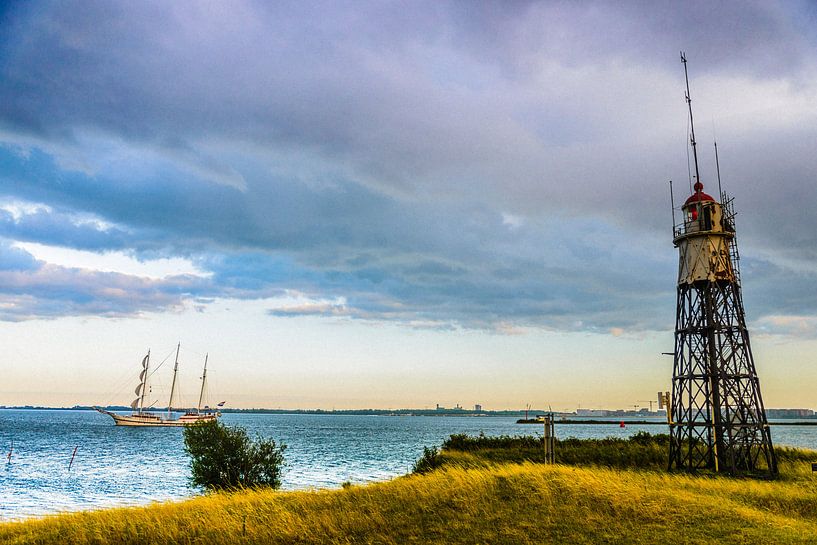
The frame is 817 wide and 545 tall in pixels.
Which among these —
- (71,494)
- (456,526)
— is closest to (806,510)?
(456,526)

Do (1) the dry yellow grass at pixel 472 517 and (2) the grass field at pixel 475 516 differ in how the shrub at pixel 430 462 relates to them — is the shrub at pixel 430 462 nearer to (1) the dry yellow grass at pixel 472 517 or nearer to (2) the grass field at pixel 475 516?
(2) the grass field at pixel 475 516

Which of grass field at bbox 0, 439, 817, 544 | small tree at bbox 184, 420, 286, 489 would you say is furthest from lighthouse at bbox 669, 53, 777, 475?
small tree at bbox 184, 420, 286, 489

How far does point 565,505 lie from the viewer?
55.5ft

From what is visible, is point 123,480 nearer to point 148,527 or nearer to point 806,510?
point 148,527

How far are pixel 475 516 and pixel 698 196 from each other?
23.3 meters

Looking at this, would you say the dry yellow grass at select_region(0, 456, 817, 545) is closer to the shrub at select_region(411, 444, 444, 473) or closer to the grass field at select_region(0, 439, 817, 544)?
the grass field at select_region(0, 439, 817, 544)

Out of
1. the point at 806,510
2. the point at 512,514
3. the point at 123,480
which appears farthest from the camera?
the point at 123,480

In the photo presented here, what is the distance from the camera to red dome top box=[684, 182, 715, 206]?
3161 centimetres

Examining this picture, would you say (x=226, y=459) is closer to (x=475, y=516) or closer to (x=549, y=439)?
(x=549, y=439)

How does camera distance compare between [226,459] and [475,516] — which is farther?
[226,459]

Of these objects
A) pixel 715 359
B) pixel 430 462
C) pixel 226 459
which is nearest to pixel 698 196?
pixel 715 359

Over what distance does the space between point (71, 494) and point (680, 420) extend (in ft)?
136

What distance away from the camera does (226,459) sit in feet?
106

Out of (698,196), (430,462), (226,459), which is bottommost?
(430,462)
